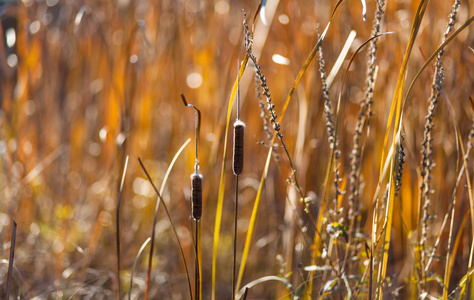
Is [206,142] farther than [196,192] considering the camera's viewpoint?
Yes

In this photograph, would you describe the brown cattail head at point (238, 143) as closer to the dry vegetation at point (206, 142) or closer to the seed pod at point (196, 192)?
the seed pod at point (196, 192)

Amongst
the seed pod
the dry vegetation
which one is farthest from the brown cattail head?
the dry vegetation

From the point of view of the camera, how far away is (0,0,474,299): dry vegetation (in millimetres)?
1258

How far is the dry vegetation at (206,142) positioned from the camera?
4.13 ft

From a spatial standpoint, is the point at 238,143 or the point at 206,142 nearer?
the point at 238,143

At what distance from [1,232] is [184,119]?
68 cm

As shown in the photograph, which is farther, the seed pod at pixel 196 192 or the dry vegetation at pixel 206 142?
the dry vegetation at pixel 206 142

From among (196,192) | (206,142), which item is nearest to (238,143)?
(196,192)

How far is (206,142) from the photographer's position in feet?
5.20

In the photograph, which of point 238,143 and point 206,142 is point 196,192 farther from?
point 206,142

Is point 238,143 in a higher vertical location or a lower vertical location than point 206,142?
higher

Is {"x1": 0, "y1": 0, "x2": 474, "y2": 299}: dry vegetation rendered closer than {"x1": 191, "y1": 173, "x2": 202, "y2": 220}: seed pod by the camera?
No

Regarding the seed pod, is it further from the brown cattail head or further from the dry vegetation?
the dry vegetation

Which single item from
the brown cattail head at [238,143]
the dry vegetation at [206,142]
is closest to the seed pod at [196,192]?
the brown cattail head at [238,143]
